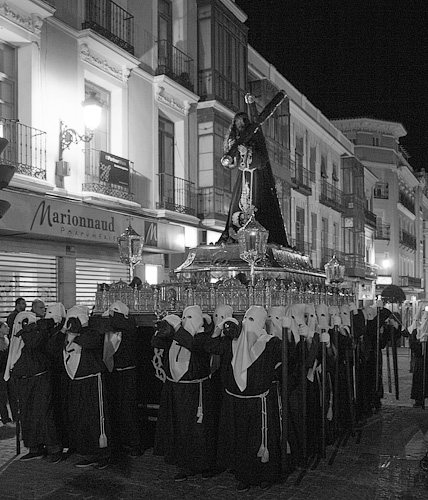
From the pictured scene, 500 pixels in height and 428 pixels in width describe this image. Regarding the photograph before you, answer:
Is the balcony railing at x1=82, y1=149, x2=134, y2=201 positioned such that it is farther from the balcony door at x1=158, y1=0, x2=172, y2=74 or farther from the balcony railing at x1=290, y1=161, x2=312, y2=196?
the balcony railing at x1=290, y1=161, x2=312, y2=196

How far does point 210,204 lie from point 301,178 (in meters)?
10.3

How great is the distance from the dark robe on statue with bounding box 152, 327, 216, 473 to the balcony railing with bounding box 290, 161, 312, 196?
20496 millimetres

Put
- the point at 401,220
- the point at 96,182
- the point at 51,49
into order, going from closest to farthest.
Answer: the point at 51,49 → the point at 96,182 → the point at 401,220

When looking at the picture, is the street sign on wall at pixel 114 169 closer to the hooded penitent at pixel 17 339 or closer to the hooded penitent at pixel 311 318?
the hooded penitent at pixel 17 339

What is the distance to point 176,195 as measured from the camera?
58.6 feet

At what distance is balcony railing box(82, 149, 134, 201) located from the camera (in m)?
14.4

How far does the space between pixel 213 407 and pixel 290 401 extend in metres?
0.78

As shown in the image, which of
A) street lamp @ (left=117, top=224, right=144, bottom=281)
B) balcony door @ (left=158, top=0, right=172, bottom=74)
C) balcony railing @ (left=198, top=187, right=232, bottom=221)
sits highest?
balcony door @ (left=158, top=0, right=172, bottom=74)

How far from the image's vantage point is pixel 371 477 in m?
6.58

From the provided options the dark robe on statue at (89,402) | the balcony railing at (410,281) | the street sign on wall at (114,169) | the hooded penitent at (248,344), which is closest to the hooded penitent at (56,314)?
the dark robe on statue at (89,402)

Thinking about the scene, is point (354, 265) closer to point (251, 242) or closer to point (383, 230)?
point (383, 230)

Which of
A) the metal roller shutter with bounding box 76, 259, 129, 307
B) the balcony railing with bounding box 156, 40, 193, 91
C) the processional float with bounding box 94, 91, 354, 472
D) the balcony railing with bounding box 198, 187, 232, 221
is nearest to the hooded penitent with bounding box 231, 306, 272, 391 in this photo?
the processional float with bounding box 94, 91, 354, 472

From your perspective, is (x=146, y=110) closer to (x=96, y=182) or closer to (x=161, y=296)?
(x=96, y=182)

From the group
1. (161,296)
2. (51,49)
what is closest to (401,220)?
(51,49)
